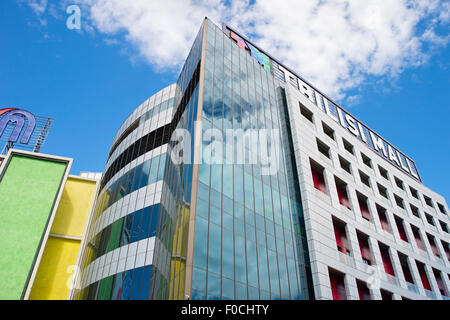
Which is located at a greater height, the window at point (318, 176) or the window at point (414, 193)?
the window at point (414, 193)

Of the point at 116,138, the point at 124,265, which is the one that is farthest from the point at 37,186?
the point at 116,138

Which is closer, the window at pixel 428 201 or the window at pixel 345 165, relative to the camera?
the window at pixel 345 165

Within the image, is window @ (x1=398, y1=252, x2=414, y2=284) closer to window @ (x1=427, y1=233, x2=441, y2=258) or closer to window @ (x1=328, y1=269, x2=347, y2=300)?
window @ (x1=427, y1=233, x2=441, y2=258)

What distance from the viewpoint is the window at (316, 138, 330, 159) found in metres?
32.4

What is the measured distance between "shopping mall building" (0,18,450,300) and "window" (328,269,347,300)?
88 mm

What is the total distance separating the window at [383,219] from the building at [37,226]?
27.7m

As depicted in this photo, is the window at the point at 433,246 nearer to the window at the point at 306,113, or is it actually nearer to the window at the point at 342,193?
the window at the point at 342,193

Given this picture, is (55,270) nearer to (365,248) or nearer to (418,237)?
(365,248)

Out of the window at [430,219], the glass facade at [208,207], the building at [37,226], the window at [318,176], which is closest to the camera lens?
the glass facade at [208,207]

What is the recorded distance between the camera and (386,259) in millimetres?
30625

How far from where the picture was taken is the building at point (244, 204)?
61.4 ft

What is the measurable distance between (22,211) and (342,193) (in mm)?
26238

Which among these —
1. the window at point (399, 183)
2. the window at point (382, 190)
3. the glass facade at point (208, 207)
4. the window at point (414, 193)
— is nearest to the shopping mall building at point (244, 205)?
the window at point (382, 190)

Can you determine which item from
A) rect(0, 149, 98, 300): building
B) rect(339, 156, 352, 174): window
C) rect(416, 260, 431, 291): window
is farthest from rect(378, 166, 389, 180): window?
rect(0, 149, 98, 300): building
